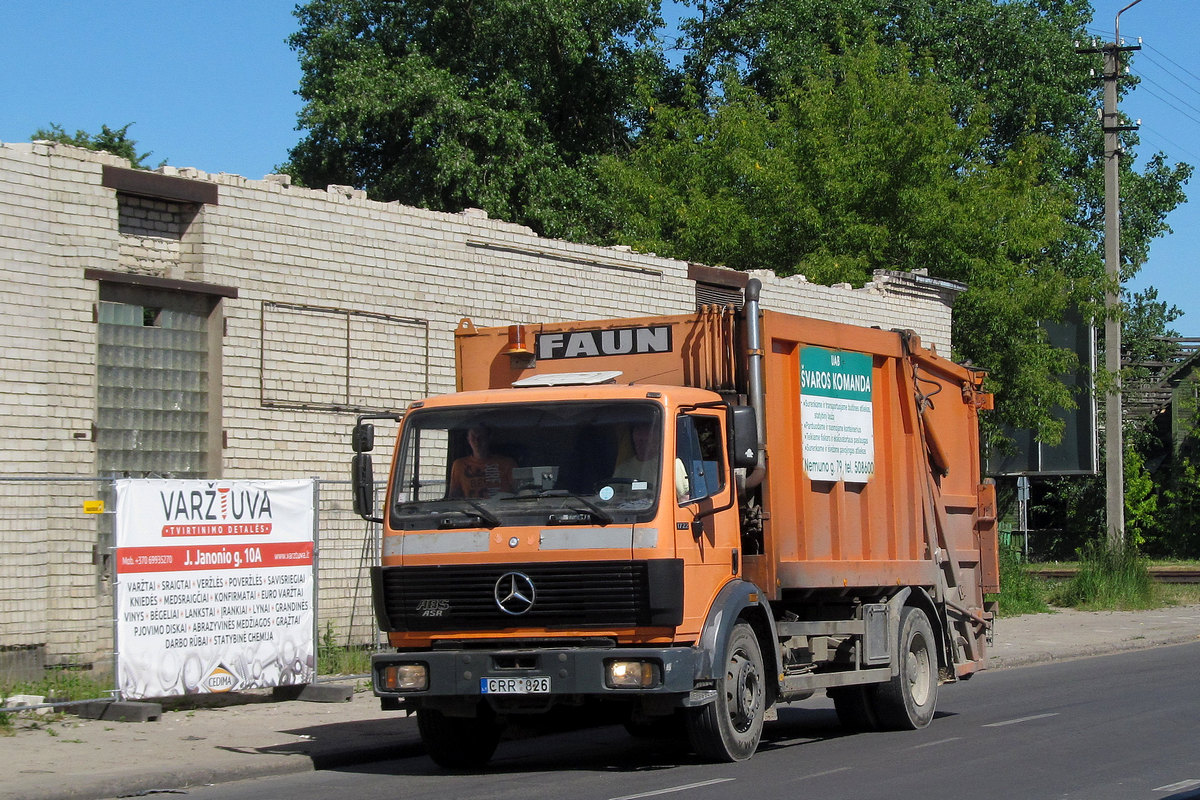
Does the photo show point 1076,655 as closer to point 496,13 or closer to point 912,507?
point 912,507

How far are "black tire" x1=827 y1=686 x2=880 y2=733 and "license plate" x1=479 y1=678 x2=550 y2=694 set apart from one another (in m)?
3.74

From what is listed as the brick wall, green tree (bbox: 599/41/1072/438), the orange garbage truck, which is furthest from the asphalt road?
green tree (bbox: 599/41/1072/438)

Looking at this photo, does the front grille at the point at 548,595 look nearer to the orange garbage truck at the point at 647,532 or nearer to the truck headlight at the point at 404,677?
the orange garbage truck at the point at 647,532

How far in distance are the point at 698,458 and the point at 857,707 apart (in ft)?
12.2

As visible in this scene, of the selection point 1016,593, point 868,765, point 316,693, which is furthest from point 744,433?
point 1016,593

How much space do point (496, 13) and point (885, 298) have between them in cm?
1599

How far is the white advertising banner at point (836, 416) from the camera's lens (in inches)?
459

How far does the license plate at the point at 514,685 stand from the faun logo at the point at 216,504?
423 centimetres

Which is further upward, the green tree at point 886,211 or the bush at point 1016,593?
Result: the green tree at point 886,211

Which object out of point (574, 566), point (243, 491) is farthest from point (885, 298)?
point (574, 566)

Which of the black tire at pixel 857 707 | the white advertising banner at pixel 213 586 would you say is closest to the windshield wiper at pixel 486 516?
the white advertising banner at pixel 213 586

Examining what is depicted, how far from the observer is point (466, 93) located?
3944 cm

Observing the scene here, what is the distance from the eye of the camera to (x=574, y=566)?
32.1 feet

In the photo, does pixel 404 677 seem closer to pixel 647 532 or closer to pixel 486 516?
pixel 486 516
